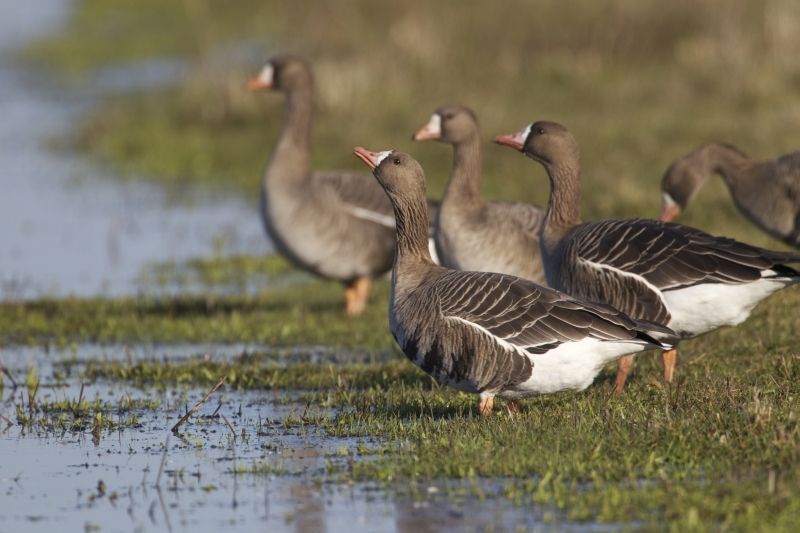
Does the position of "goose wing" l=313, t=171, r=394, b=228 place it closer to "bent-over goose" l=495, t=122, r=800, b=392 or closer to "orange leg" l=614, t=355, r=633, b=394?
"bent-over goose" l=495, t=122, r=800, b=392

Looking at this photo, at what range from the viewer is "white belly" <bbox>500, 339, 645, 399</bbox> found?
326 inches

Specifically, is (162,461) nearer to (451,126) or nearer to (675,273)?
(675,273)

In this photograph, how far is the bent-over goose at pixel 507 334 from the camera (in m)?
8.27

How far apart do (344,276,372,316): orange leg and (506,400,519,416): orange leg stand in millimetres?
5448

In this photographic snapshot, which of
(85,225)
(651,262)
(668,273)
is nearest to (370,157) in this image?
(651,262)

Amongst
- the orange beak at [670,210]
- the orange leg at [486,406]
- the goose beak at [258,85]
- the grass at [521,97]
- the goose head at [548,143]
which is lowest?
the orange leg at [486,406]

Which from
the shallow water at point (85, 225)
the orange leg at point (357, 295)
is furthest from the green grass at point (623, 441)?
the shallow water at point (85, 225)

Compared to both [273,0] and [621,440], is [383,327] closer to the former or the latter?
[621,440]

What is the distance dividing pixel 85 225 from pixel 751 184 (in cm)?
1083

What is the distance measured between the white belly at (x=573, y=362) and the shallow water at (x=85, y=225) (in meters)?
8.37

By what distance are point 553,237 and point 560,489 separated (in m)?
3.91

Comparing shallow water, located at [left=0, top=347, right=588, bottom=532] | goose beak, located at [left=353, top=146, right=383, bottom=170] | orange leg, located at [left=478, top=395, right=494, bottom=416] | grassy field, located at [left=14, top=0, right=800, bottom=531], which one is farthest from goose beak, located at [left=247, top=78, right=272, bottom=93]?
orange leg, located at [left=478, top=395, right=494, bottom=416]

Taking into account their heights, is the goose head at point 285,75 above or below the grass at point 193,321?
above

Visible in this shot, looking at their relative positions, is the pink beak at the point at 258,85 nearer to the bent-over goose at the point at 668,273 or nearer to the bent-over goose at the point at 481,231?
the bent-over goose at the point at 481,231
